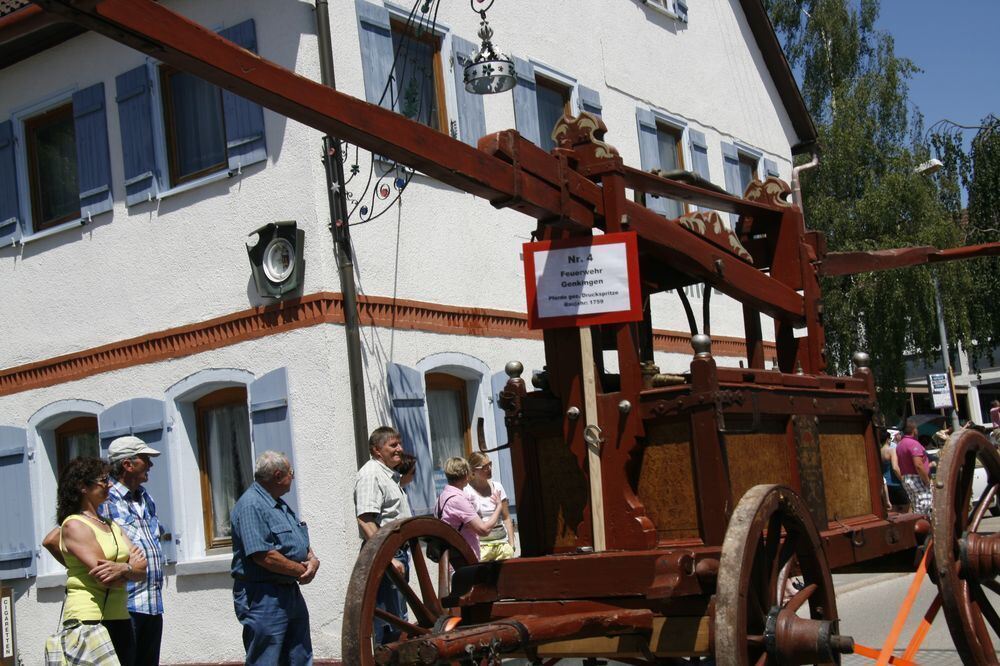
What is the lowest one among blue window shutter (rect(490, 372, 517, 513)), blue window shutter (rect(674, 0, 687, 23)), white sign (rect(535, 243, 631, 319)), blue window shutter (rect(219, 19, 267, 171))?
blue window shutter (rect(490, 372, 517, 513))

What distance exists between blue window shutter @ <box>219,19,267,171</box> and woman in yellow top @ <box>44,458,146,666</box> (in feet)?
15.3

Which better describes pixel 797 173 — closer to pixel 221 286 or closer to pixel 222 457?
pixel 221 286

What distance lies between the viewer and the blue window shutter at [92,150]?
39.8 feet

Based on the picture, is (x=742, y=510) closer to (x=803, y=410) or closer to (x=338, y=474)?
(x=803, y=410)

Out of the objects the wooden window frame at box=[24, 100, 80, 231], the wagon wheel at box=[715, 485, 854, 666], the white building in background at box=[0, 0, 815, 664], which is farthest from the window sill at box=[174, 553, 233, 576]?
the wagon wheel at box=[715, 485, 854, 666]

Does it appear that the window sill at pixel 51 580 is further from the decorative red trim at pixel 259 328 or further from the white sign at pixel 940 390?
the white sign at pixel 940 390

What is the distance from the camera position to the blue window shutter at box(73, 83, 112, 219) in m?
12.1

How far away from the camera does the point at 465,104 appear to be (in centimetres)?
1205

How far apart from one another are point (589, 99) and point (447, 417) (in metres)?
4.24

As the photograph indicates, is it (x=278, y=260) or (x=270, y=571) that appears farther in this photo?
(x=278, y=260)

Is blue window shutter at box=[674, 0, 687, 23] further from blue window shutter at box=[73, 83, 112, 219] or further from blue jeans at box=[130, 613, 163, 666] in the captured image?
blue jeans at box=[130, 613, 163, 666]

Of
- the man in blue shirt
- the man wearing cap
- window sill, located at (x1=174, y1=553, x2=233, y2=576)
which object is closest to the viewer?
the man in blue shirt

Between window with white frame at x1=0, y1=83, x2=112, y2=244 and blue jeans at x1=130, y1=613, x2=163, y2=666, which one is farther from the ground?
window with white frame at x1=0, y1=83, x2=112, y2=244

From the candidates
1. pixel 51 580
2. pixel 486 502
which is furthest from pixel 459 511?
pixel 51 580
